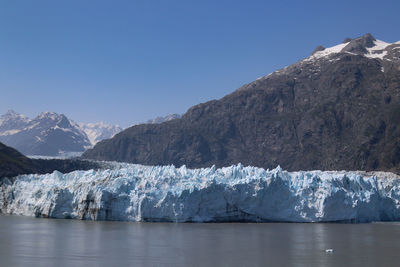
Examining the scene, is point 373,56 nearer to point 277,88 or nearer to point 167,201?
point 277,88

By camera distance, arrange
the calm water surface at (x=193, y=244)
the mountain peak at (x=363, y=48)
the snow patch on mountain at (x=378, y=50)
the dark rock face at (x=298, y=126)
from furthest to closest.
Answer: the mountain peak at (x=363, y=48) → the snow patch on mountain at (x=378, y=50) → the dark rock face at (x=298, y=126) → the calm water surface at (x=193, y=244)

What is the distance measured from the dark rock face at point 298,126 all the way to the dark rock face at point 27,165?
5795cm

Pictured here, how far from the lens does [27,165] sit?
83188 mm

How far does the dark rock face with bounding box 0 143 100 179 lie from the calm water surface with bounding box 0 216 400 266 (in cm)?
3532

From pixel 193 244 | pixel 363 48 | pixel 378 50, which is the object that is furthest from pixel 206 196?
pixel 363 48

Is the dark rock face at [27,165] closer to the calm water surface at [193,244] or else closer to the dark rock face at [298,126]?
the calm water surface at [193,244]

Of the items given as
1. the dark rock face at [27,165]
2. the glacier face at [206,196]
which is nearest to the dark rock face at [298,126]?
the dark rock face at [27,165]

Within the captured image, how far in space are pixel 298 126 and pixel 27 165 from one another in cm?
8688

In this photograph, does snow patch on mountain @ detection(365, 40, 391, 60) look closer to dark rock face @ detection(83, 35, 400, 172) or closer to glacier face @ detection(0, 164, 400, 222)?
dark rock face @ detection(83, 35, 400, 172)

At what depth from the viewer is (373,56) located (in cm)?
17775

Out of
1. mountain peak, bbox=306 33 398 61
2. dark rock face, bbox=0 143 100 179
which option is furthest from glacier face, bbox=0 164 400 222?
mountain peak, bbox=306 33 398 61

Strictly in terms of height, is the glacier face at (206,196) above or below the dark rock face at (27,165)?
below

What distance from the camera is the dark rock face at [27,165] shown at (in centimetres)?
7433

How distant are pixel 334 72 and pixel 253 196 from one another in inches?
4884
